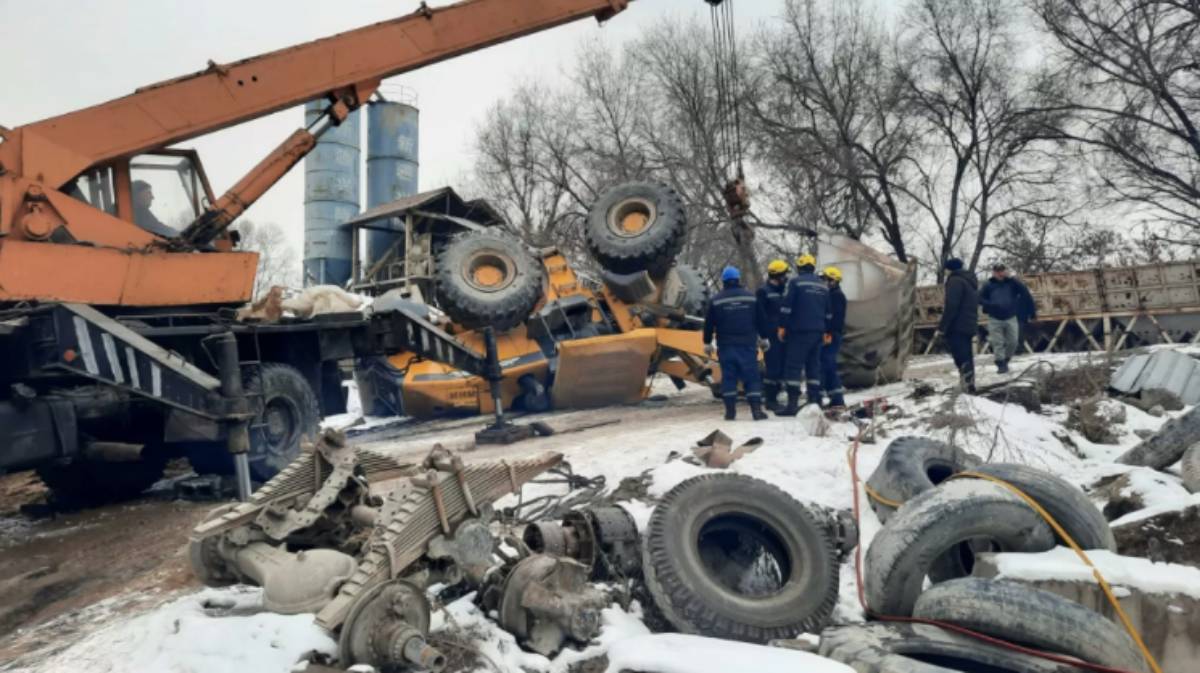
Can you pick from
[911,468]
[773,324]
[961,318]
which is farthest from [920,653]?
[961,318]

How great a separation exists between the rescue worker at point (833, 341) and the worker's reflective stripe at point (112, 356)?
6.14 meters

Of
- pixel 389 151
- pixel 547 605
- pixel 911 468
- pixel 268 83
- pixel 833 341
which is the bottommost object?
pixel 547 605

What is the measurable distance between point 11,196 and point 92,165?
77cm

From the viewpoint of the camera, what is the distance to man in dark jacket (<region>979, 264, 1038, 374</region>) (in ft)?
32.9

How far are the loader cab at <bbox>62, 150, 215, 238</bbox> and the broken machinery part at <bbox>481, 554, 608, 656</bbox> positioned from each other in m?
5.03

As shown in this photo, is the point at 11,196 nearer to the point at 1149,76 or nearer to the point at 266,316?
the point at 266,316

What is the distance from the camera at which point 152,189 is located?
6922 mm

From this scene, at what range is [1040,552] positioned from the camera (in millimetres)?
3795

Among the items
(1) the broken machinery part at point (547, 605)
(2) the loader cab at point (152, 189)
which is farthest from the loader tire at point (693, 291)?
(1) the broken machinery part at point (547, 605)

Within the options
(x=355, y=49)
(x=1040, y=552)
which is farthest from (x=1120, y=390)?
(x=355, y=49)

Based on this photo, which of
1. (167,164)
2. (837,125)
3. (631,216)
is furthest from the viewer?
(837,125)

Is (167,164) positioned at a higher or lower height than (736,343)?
higher

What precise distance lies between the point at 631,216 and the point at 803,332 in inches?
138

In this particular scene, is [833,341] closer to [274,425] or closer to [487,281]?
[487,281]
